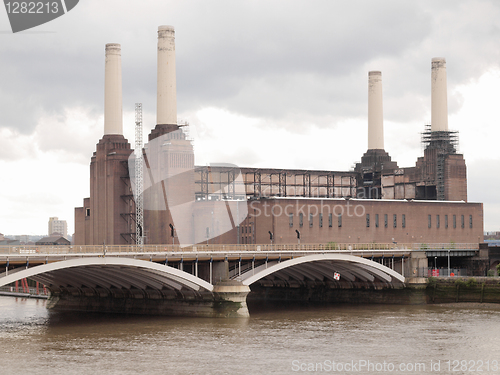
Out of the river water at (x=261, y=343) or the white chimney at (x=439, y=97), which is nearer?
the river water at (x=261, y=343)

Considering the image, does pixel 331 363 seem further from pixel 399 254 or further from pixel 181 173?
pixel 181 173

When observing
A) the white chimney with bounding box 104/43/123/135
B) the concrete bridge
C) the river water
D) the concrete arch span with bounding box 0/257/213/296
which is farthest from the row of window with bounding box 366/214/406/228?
the concrete arch span with bounding box 0/257/213/296

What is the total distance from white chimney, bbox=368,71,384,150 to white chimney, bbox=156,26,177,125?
3797 centimetres

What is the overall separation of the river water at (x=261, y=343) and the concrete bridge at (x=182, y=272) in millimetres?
2362

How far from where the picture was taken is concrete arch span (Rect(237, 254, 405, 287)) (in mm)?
70738

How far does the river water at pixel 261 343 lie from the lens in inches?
1734

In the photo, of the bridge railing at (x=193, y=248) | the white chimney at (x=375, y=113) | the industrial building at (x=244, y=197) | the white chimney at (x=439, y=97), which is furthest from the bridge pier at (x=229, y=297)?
the white chimney at (x=375, y=113)

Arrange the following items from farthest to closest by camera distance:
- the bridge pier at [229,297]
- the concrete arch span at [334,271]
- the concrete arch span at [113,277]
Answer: the concrete arch span at [334,271] < the bridge pier at [229,297] < the concrete arch span at [113,277]

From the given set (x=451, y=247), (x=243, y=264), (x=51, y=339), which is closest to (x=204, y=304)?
(x=243, y=264)

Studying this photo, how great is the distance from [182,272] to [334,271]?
23465 millimetres

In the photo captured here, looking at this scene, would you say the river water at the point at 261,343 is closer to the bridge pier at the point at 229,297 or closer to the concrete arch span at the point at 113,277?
the bridge pier at the point at 229,297

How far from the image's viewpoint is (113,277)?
66375mm

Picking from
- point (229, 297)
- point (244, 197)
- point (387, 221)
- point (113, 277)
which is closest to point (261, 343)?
point (229, 297)

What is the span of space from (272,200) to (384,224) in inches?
687
